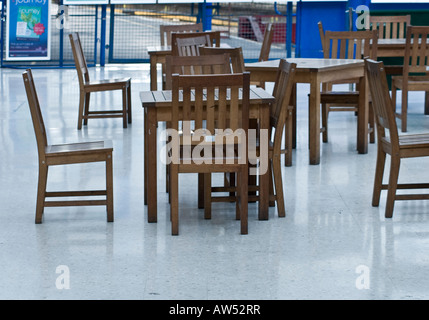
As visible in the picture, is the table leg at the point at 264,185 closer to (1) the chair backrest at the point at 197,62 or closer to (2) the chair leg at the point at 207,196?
(2) the chair leg at the point at 207,196

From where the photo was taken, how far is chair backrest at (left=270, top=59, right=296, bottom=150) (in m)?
4.38

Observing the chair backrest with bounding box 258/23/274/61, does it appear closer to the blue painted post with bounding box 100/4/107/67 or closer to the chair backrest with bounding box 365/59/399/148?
the chair backrest with bounding box 365/59/399/148

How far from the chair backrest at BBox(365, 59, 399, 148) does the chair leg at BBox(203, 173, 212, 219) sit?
1.07 meters

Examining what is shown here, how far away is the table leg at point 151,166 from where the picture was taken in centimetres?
418

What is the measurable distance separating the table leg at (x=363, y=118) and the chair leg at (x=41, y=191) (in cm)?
290

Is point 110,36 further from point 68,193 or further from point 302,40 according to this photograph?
point 68,193

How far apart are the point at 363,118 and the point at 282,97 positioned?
201 cm

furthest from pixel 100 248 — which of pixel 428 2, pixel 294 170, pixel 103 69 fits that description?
pixel 428 2

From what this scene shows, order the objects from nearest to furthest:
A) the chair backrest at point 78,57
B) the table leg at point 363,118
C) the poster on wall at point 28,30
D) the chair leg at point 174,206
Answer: the chair leg at point 174,206 < the table leg at point 363,118 < the chair backrest at point 78,57 < the poster on wall at point 28,30

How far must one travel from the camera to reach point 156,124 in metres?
4.22

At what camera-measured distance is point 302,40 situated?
12797 millimetres

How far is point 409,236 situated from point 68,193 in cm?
196

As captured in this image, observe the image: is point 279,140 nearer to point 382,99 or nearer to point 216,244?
point 382,99

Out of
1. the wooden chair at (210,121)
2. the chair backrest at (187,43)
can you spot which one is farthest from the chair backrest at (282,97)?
the chair backrest at (187,43)
